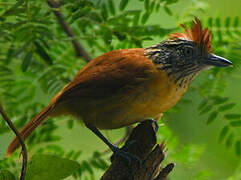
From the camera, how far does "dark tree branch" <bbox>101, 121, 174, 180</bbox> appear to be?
1399 mm

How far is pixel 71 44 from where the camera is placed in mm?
2080

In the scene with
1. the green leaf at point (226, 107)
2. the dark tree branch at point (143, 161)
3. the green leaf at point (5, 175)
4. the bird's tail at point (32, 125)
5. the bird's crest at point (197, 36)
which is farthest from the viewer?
the green leaf at point (226, 107)

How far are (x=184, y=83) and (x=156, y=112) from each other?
0.22 m

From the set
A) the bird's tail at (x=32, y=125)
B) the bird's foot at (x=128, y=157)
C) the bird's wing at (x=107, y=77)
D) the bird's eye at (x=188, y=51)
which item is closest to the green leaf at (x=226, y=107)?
the bird's eye at (x=188, y=51)

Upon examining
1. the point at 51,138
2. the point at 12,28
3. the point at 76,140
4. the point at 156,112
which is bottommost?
the point at 76,140

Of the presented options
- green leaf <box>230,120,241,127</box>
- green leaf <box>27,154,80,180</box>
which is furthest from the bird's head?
green leaf <box>27,154,80,180</box>

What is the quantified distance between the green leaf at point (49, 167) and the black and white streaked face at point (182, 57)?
79cm

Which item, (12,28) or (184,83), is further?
(184,83)

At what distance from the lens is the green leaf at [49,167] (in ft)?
3.70

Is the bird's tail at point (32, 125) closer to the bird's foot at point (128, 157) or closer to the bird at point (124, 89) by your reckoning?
the bird at point (124, 89)

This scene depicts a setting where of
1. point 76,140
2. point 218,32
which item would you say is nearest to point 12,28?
point 218,32

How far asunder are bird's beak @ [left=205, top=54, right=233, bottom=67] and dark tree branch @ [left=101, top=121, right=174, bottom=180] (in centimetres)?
43

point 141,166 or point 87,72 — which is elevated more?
point 87,72

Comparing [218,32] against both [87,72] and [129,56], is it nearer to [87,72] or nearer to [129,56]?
[129,56]
